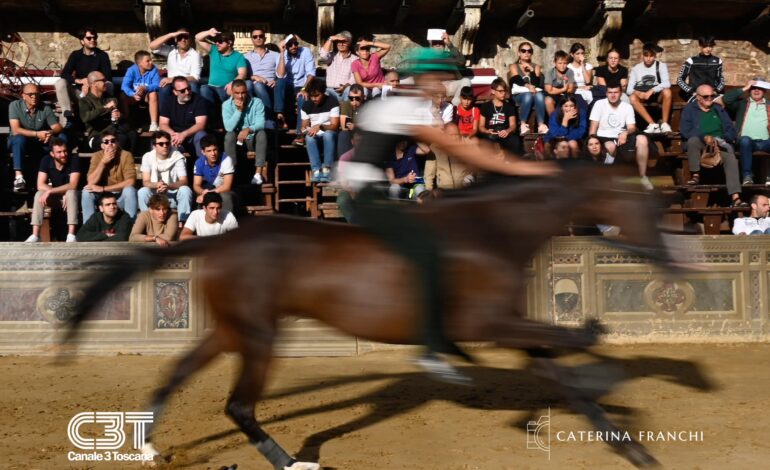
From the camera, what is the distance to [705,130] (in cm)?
1339

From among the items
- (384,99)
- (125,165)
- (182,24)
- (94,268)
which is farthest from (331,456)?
(182,24)

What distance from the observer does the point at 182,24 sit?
15.8 meters

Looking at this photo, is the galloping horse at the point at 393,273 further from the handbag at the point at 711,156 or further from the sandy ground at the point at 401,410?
the handbag at the point at 711,156

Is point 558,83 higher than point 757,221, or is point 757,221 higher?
point 558,83

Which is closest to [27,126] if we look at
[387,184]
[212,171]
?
[212,171]

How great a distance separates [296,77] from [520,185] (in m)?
8.88

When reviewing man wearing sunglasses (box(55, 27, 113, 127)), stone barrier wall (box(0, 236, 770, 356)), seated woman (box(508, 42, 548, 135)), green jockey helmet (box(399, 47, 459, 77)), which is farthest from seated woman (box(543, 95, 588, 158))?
green jockey helmet (box(399, 47, 459, 77))

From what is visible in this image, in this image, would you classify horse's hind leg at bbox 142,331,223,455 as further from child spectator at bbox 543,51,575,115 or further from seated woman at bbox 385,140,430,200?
→ child spectator at bbox 543,51,575,115

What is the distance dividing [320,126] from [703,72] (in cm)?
624

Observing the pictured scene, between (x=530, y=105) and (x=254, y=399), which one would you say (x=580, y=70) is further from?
(x=254, y=399)

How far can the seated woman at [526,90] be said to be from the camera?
13555 mm

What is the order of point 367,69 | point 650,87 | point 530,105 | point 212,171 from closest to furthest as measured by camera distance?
1. point 212,171
2. point 367,69
3. point 530,105
4. point 650,87

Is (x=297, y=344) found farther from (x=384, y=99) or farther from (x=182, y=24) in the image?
(x=182, y=24)

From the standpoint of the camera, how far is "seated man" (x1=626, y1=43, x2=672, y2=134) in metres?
14.0
